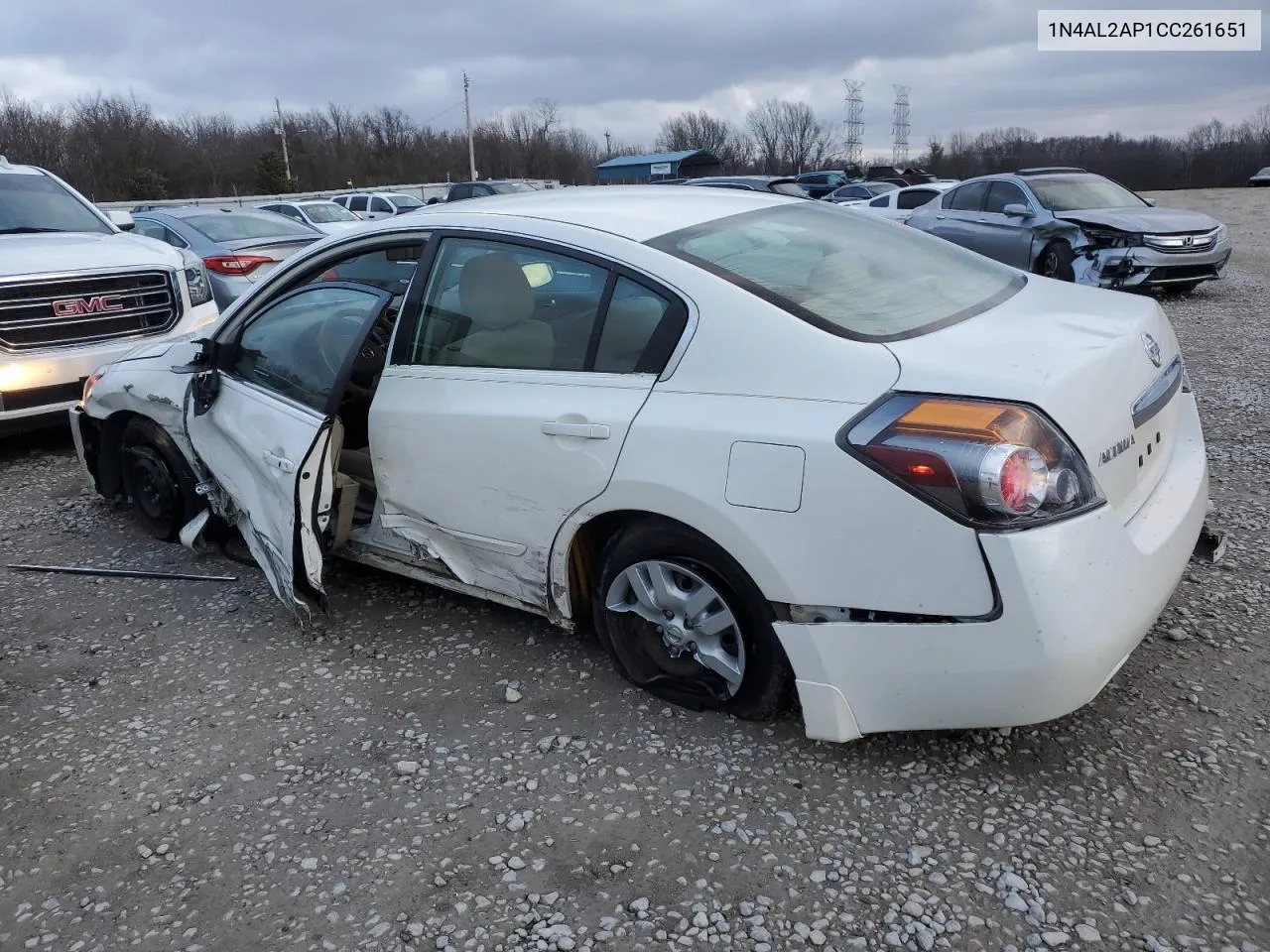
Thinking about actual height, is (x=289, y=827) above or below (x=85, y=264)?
below

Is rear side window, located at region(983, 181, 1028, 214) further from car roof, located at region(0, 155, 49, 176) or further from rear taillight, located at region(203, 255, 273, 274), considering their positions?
car roof, located at region(0, 155, 49, 176)

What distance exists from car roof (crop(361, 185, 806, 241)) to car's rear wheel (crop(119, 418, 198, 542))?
1.72 metres

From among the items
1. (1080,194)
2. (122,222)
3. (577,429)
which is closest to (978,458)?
(577,429)

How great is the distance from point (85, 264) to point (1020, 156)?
177 ft

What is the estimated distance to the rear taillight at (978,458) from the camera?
2.23 metres

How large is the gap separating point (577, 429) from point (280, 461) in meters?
1.35

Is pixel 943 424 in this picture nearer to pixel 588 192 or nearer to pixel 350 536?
pixel 588 192

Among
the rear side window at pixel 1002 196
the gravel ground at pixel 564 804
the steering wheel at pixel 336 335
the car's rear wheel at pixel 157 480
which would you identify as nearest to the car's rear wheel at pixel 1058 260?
the rear side window at pixel 1002 196

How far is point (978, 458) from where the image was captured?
224cm

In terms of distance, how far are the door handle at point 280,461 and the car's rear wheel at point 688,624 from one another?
1277 millimetres

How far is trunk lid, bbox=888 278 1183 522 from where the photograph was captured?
2367 millimetres

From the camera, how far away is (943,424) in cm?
230

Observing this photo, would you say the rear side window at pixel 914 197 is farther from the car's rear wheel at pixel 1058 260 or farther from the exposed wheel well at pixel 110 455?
the exposed wheel well at pixel 110 455

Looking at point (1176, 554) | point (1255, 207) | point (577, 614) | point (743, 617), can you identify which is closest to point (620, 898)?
point (743, 617)
